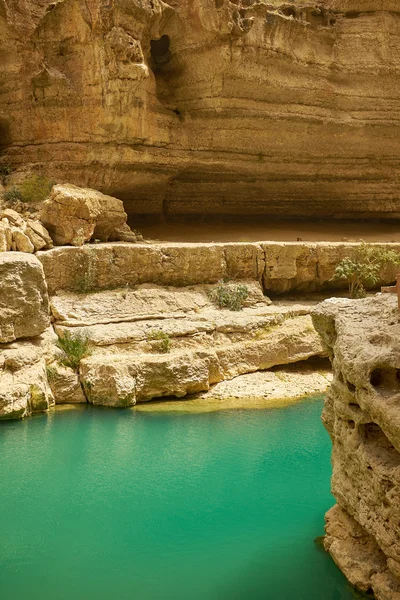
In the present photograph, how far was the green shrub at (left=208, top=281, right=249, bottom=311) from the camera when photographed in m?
16.4

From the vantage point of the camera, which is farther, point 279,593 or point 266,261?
point 266,261

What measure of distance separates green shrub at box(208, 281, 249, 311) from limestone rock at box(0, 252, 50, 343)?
465 cm

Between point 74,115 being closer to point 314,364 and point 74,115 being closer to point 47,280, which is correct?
point 47,280

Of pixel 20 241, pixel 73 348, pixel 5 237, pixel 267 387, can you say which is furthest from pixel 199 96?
pixel 267 387

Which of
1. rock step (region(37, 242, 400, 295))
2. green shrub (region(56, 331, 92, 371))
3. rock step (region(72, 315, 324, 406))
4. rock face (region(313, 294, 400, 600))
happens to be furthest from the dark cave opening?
rock face (region(313, 294, 400, 600))

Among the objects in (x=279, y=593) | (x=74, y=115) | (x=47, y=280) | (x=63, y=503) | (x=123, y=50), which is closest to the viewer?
(x=279, y=593)

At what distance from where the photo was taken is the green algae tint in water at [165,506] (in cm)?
687

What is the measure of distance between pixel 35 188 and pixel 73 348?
246 inches

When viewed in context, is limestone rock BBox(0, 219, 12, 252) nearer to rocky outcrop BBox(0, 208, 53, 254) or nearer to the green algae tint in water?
rocky outcrop BBox(0, 208, 53, 254)

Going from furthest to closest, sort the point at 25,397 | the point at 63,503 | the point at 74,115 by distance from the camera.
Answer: the point at 74,115 → the point at 25,397 → the point at 63,503

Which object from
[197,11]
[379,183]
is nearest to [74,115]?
[197,11]

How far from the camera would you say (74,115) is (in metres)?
18.1

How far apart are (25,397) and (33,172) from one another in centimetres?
829

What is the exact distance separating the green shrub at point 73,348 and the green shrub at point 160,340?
1.46 m
